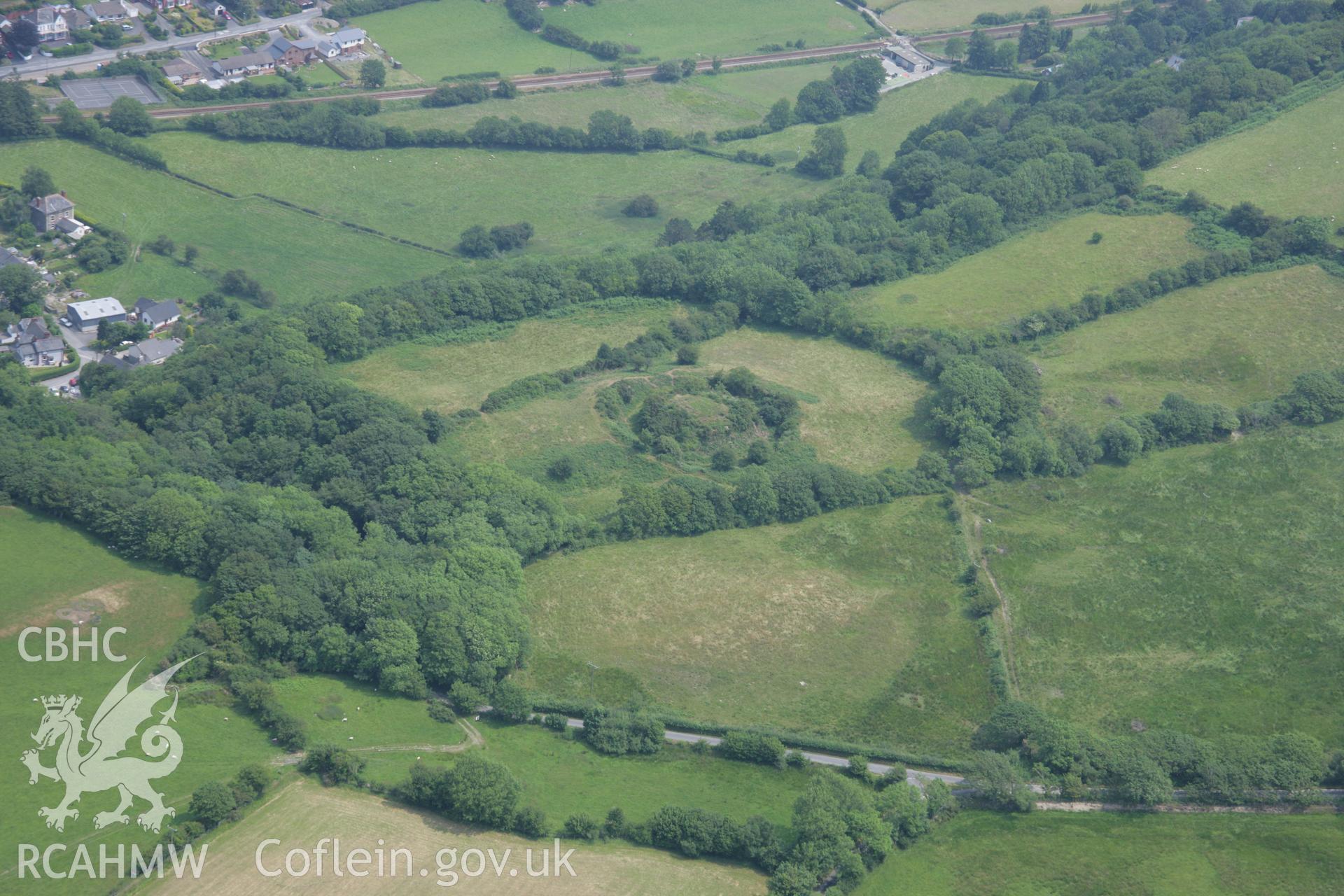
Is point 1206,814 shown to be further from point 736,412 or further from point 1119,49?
point 1119,49

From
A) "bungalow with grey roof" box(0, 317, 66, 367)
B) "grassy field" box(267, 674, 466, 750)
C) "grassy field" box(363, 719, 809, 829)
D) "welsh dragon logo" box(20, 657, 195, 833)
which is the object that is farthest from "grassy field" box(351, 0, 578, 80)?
"grassy field" box(363, 719, 809, 829)

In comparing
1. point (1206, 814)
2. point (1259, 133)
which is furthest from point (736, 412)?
point (1259, 133)

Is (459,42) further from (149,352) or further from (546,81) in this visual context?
(149,352)

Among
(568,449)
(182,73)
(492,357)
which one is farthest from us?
(182,73)

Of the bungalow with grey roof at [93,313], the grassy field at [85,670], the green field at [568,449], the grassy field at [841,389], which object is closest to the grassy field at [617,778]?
the grassy field at [85,670]

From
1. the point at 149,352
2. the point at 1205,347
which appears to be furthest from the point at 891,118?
the point at 149,352

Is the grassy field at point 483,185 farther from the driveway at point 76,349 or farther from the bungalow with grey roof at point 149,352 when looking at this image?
the driveway at point 76,349
